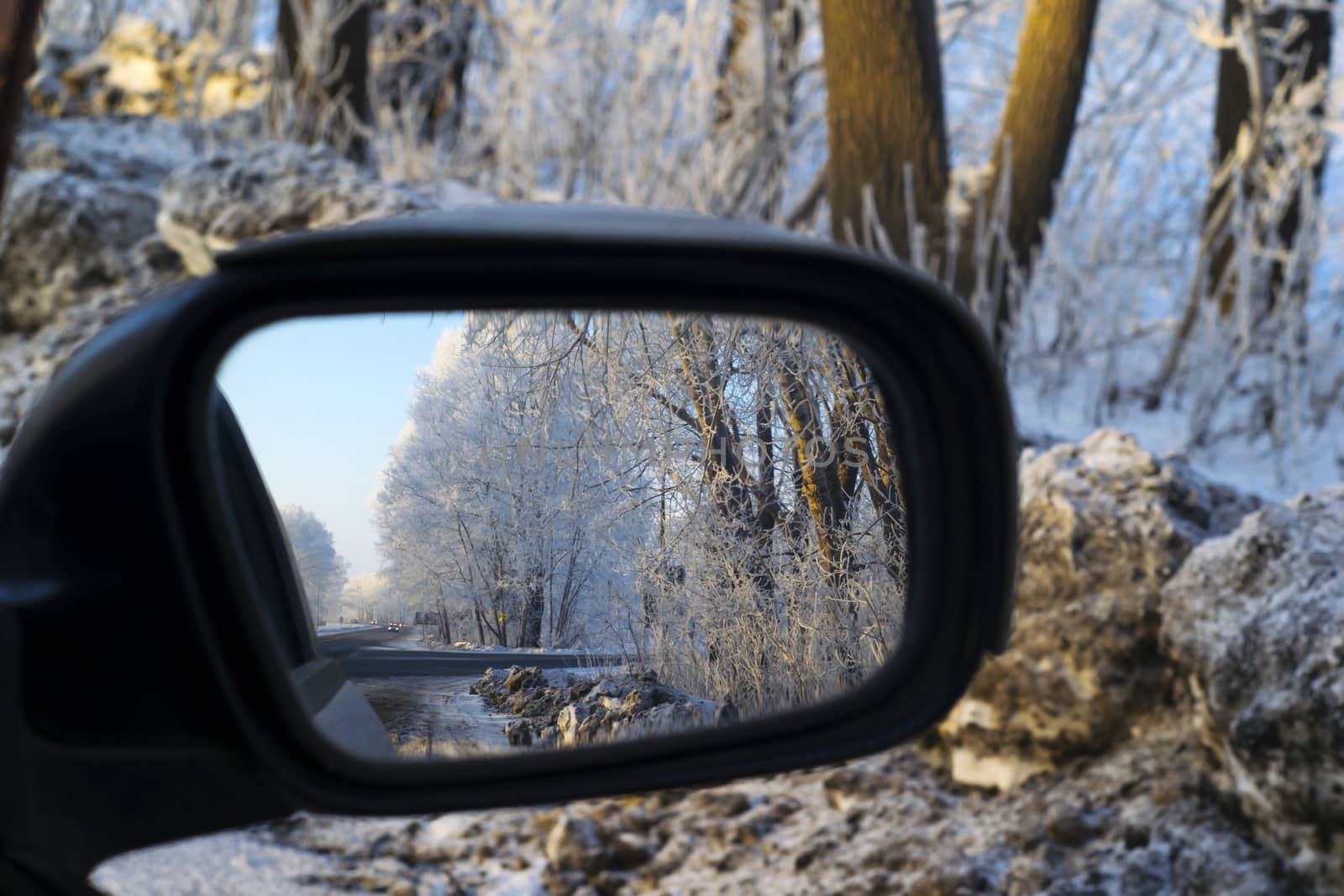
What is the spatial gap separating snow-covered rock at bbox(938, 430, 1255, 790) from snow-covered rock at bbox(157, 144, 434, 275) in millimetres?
2417

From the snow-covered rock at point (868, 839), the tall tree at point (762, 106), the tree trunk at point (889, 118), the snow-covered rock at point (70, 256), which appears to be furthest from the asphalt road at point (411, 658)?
the tall tree at point (762, 106)

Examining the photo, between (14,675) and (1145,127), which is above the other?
(1145,127)

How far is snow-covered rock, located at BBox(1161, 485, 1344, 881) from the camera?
6.12 feet

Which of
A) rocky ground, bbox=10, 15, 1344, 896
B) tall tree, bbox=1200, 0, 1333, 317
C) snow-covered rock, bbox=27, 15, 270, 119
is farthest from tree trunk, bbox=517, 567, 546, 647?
snow-covered rock, bbox=27, 15, 270, 119

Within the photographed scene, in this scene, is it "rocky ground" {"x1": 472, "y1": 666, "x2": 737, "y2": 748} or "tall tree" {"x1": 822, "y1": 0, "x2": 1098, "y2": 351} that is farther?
"tall tree" {"x1": 822, "y1": 0, "x2": 1098, "y2": 351}

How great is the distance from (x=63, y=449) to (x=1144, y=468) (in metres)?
2.45

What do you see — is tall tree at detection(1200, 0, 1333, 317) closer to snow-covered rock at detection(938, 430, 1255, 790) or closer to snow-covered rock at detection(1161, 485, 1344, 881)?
snow-covered rock at detection(938, 430, 1255, 790)

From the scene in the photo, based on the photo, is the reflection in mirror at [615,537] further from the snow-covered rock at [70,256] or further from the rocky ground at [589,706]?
the snow-covered rock at [70,256]

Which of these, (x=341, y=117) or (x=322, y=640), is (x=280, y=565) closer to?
(x=322, y=640)

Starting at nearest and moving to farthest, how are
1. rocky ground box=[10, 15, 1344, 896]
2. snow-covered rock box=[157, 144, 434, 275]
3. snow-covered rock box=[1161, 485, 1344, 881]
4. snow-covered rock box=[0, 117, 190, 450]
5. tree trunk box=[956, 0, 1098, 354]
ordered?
snow-covered rock box=[1161, 485, 1344, 881], rocky ground box=[10, 15, 1344, 896], snow-covered rock box=[157, 144, 434, 275], snow-covered rock box=[0, 117, 190, 450], tree trunk box=[956, 0, 1098, 354]

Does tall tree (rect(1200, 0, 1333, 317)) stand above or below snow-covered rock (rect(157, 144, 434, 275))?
above

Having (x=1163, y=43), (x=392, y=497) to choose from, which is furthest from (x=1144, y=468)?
(x=1163, y=43)

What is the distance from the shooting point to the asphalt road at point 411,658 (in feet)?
2.71

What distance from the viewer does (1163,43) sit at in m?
8.05
